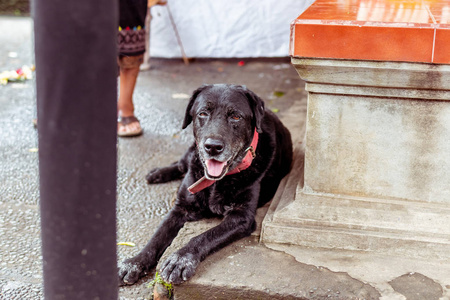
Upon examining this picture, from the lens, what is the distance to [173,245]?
3070mm

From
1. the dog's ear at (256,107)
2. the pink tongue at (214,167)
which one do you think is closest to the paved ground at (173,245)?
Result: the pink tongue at (214,167)

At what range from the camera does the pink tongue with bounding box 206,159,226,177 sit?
9.95 feet

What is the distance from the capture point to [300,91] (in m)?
6.54

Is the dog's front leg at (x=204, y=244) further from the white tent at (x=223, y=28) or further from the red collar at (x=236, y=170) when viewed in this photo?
the white tent at (x=223, y=28)

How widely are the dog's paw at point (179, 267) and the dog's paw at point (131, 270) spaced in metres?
0.25

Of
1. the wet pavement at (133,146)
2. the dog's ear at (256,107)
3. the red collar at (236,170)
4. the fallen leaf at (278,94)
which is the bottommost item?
the wet pavement at (133,146)

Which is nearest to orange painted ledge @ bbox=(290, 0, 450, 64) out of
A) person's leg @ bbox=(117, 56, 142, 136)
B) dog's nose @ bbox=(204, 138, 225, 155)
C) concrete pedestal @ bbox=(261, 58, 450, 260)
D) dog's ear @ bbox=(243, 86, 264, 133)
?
concrete pedestal @ bbox=(261, 58, 450, 260)

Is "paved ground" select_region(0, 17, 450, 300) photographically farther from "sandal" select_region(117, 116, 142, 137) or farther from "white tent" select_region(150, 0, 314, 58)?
"white tent" select_region(150, 0, 314, 58)

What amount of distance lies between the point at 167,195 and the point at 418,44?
2.19m

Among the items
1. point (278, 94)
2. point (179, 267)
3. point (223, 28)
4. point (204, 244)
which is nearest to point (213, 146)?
point (204, 244)

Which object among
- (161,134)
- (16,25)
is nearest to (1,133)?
(161,134)

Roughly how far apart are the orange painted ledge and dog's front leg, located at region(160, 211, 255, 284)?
1.02 m

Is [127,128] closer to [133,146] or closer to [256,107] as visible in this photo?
[133,146]

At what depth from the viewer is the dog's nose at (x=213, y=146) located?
2.94 m
